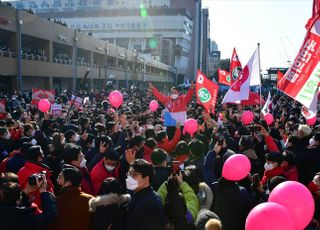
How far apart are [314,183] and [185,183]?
55.6 inches

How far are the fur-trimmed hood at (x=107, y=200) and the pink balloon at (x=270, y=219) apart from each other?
1.24 metres

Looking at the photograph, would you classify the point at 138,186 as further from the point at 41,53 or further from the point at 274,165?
the point at 41,53

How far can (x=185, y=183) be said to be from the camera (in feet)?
12.9

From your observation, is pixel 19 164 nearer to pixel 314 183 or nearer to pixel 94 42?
pixel 314 183

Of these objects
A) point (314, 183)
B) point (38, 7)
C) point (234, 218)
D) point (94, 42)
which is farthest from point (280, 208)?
point (38, 7)

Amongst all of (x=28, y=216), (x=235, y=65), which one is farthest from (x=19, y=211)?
(x=235, y=65)

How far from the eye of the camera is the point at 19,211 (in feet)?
9.82

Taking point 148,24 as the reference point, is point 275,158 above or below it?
below

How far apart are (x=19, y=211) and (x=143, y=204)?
1034mm

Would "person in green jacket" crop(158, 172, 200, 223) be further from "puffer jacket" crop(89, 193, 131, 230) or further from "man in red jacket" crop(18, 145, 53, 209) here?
"man in red jacket" crop(18, 145, 53, 209)

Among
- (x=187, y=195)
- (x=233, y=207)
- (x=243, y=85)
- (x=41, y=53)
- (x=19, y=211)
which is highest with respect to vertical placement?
(x=41, y=53)

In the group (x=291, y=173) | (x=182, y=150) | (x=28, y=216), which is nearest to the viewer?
(x=28, y=216)

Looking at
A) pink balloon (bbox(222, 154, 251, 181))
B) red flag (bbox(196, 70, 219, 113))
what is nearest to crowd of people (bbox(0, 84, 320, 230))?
pink balloon (bbox(222, 154, 251, 181))

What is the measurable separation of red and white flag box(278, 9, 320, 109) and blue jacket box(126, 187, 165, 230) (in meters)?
3.40
